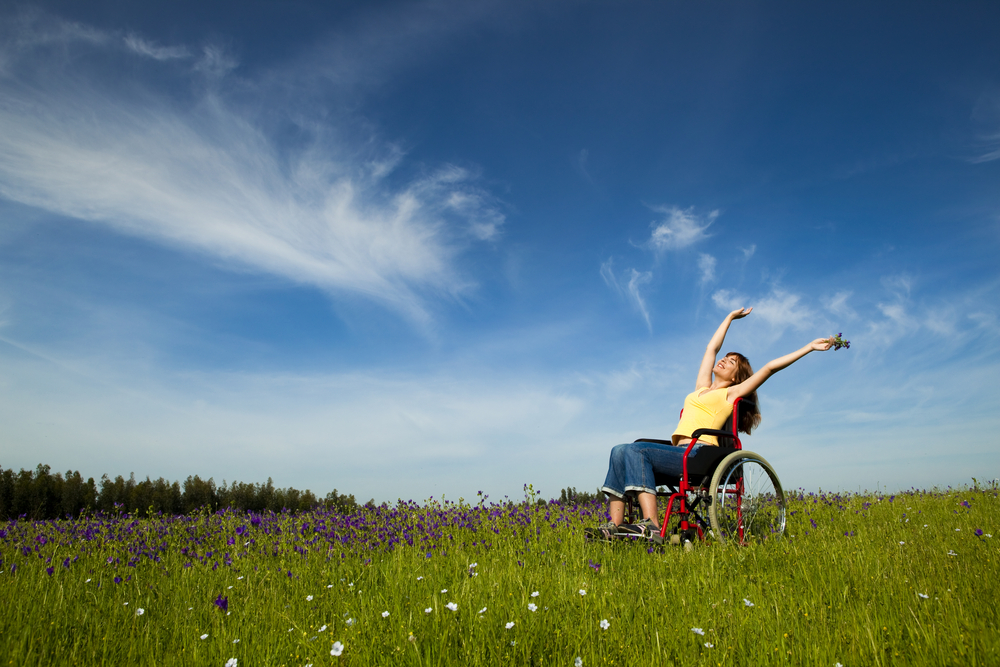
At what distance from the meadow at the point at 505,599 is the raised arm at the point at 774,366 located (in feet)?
4.74

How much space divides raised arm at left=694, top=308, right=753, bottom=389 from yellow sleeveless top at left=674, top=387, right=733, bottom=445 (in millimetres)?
536

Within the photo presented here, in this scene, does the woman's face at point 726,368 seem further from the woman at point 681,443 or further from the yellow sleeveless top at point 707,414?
the yellow sleeveless top at point 707,414

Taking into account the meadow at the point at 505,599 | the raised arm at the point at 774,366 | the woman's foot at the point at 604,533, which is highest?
the raised arm at the point at 774,366

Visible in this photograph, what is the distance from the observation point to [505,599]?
3.18 m

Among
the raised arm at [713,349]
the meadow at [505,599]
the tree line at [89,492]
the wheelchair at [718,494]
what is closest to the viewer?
the meadow at [505,599]

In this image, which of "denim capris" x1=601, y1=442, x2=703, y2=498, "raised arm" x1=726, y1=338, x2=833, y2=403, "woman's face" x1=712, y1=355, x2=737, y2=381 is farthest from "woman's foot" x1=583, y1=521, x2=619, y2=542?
"woman's face" x1=712, y1=355, x2=737, y2=381

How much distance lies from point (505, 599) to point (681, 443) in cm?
322

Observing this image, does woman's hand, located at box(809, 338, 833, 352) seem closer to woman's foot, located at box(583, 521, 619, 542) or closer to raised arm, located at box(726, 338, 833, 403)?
raised arm, located at box(726, 338, 833, 403)

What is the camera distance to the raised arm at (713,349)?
6387 mm

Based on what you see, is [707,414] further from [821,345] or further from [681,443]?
[821,345]

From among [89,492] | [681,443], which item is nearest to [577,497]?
[681,443]

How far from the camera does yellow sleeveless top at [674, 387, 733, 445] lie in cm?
561

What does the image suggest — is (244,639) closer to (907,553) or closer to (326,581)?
(326,581)

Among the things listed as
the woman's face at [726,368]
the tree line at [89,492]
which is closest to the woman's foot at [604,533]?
the woman's face at [726,368]
